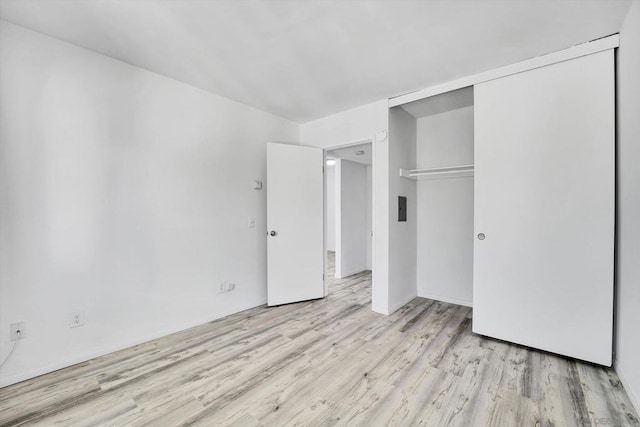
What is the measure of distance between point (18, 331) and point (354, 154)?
433cm

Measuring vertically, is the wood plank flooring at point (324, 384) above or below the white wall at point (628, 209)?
below

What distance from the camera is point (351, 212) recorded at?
5227 millimetres

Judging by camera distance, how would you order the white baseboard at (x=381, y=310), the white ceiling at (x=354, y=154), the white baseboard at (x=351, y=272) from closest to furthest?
the white baseboard at (x=381, y=310) → the white ceiling at (x=354, y=154) → the white baseboard at (x=351, y=272)

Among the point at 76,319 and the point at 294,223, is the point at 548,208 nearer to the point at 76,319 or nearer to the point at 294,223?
the point at 294,223

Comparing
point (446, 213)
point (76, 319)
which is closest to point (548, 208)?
point (446, 213)

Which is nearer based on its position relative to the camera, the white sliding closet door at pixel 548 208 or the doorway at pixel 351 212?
the white sliding closet door at pixel 548 208

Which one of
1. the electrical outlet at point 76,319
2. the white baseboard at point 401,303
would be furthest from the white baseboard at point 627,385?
the electrical outlet at point 76,319

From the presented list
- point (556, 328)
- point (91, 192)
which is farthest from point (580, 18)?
point (91, 192)

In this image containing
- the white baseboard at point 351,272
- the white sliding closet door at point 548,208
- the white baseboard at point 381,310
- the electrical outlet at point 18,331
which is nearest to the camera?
the electrical outlet at point 18,331

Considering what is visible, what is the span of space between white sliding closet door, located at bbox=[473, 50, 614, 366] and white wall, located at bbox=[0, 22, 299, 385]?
2652 mm

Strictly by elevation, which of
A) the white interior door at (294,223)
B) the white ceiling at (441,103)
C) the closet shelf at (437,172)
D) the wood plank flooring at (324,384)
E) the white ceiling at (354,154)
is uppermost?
the white ceiling at (441,103)

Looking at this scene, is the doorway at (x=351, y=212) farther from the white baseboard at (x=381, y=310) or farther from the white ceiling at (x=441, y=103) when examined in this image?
the white baseboard at (x=381, y=310)

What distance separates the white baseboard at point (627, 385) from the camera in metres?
1.59

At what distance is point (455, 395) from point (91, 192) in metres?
3.12
